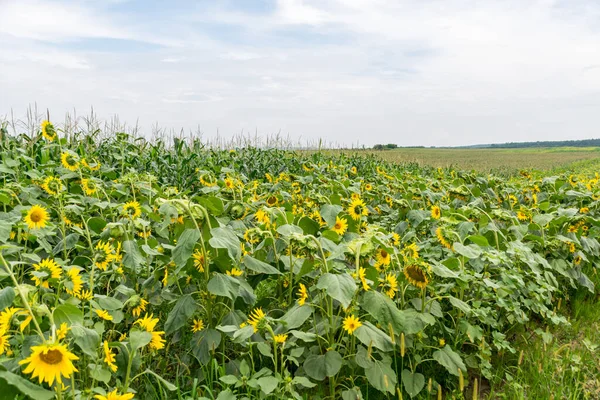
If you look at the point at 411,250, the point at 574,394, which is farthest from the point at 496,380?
the point at 411,250

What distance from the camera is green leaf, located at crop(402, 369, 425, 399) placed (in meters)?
2.14

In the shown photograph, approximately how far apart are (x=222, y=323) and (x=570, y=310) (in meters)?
2.88

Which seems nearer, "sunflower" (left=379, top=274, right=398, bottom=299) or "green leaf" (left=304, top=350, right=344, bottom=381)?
"green leaf" (left=304, top=350, right=344, bottom=381)

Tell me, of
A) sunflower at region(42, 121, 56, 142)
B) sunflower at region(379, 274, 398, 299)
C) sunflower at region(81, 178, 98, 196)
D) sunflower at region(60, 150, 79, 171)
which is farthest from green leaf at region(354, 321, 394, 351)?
sunflower at region(42, 121, 56, 142)

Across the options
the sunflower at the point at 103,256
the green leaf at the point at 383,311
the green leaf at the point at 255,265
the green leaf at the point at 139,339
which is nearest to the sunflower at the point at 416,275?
the green leaf at the point at 383,311

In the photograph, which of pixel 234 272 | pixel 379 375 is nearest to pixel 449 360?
pixel 379 375

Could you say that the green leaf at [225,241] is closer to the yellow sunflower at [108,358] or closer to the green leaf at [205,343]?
A: the green leaf at [205,343]

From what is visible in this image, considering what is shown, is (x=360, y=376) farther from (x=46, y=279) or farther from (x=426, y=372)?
(x=46, y=279)

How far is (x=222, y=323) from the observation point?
84.9 inches

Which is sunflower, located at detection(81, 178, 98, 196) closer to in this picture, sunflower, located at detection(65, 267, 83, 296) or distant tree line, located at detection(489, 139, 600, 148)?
sunflower, located at detection(65, 267, 83, 296)

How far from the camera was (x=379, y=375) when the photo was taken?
1974 millimetres

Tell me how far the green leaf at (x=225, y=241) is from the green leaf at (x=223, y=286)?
0.38 feet

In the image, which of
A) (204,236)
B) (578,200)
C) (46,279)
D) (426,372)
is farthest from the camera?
(578,200)

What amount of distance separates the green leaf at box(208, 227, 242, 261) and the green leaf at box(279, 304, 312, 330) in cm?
33
